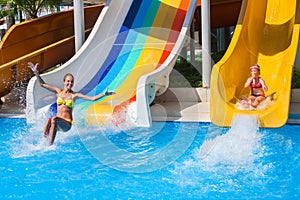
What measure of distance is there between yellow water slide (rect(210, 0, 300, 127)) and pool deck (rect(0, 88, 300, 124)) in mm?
539

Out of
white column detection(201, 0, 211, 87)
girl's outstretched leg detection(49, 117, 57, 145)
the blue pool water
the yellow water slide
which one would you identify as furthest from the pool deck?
girl's outstretched leg detection(49, 117, 57, 145)

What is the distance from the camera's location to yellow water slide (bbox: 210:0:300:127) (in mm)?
5691

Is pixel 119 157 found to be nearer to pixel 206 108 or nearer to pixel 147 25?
pixel 206 108

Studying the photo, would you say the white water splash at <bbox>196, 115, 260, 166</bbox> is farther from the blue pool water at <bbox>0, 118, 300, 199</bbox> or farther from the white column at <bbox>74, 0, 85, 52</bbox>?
the white column at <bbox>74, 0, 85, 52</bbox>

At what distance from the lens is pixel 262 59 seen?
704 centimetres

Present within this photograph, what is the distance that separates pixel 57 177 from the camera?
432cm

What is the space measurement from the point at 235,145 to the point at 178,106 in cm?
223

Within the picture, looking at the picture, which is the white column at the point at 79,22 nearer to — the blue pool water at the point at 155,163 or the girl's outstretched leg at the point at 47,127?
the blue pool water at the point at 155,163

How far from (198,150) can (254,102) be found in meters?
1.41

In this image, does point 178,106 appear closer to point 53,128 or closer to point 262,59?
point 262,59

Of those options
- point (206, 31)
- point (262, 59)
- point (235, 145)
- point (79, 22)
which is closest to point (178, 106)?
point (206, 31)

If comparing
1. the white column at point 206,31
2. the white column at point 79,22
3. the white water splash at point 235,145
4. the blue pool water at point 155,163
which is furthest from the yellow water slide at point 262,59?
the white column at point 79,22

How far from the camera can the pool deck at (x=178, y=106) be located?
649 centimetres

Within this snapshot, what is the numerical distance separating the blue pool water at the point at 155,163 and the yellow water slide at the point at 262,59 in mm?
258
